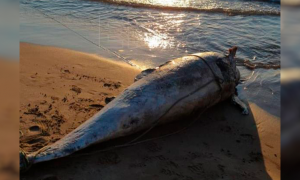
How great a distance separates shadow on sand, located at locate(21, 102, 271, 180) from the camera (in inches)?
128

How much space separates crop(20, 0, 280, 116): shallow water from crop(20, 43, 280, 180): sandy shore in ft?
2.85

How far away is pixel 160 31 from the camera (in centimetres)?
881

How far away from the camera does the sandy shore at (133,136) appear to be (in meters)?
3.35

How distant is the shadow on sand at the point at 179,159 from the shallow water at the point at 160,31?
1.20 metres

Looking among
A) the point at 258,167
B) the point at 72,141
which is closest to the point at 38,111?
the point at 72,141

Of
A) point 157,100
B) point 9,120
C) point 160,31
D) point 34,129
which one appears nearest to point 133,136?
point 157,100

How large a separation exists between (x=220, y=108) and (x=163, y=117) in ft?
4.12

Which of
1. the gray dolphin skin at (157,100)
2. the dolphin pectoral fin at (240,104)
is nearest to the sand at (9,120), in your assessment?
the gray dolphin skin at (157,100)

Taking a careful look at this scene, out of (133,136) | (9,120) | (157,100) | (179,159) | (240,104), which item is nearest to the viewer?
(9,120)

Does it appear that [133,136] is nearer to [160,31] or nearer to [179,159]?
[179,159]

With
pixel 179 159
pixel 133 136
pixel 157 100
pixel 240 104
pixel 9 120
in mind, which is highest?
pixel 9 120

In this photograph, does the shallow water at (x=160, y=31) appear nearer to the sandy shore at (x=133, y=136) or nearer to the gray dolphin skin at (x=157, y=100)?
the sandy shore at (x=133, y=136)

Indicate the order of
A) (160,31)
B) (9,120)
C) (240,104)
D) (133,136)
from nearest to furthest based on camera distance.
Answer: (9,120) → (133,136) → (240,104) → (160,31)

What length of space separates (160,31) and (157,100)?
5.08 metres
